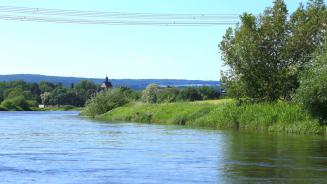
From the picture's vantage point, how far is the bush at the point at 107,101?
299 ft

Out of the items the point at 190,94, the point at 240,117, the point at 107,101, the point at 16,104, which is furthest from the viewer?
the point at 16,104

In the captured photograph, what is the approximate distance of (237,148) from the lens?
105 ft

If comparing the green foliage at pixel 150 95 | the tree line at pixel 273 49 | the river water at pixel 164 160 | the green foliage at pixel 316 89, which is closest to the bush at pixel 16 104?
the green foliage at pixel 150 95

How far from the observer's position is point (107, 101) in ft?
301

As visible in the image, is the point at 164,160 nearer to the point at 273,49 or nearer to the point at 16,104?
the point at 273,49

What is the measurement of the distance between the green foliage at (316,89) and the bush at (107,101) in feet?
170

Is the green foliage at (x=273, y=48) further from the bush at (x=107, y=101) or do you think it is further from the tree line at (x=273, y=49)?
the bush at (x=107, y=101)

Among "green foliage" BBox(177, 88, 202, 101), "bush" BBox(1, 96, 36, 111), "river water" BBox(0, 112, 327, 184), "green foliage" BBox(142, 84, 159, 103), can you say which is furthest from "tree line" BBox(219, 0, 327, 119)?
"bush" BBox(1, 96, 36, 111)

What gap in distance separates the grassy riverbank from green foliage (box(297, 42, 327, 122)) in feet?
9.63

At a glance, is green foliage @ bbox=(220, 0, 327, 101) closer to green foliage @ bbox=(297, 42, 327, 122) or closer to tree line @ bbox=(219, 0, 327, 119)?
tree line @ bbox=(219, 0, 327, 119)

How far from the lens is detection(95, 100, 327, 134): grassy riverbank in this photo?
4588 cm

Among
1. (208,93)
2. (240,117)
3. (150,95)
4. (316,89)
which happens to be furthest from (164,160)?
(208,93)

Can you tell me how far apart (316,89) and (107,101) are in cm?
5523

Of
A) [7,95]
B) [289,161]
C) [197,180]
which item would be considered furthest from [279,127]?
[7,95]
